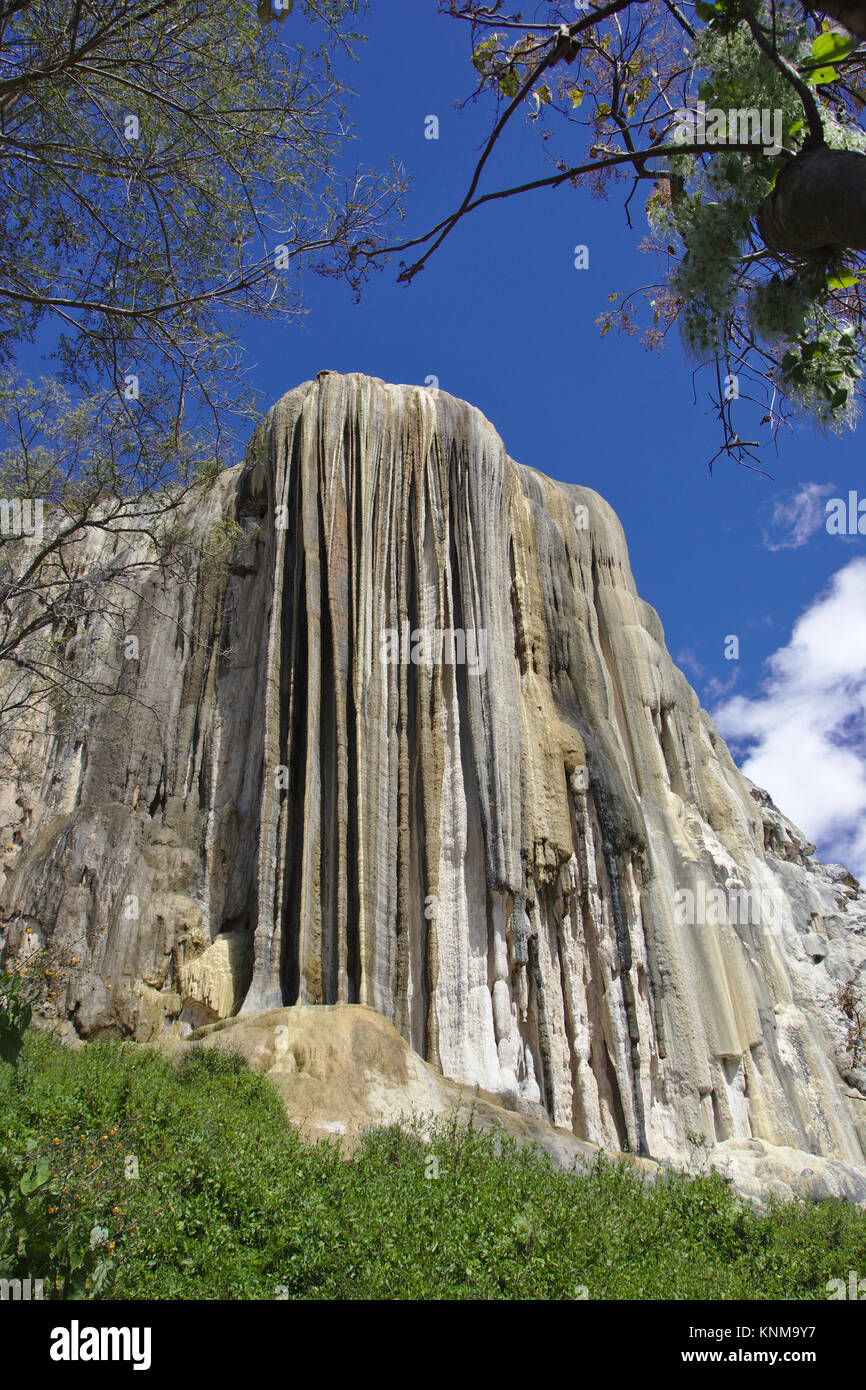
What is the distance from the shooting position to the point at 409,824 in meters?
16.9

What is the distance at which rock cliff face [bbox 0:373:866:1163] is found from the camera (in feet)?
52.5

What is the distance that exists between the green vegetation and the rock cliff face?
14.1 feet

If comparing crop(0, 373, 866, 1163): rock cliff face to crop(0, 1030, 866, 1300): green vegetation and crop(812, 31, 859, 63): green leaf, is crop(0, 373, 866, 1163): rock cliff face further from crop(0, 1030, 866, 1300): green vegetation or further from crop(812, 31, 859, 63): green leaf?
crop(812, 31, 859, 63): green leaf

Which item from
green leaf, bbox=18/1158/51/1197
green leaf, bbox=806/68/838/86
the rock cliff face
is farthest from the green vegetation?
green leaf, bbox=806/68/838/86

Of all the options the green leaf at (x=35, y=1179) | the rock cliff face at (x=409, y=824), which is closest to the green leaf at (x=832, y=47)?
the green leaf at (x=35, y=1179)

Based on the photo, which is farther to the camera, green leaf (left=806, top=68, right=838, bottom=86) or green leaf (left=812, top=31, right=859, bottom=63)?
green leaf (left=806, top=68, right=838, bottom=86)

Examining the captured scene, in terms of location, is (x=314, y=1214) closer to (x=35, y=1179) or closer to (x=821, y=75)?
(x=35, y=1179)

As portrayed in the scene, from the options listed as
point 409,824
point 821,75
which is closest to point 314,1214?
point 821,75

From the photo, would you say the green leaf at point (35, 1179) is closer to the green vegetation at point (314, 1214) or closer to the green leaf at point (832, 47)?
the green vegetation at point (314, 1214)

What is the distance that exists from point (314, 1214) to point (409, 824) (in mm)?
9225

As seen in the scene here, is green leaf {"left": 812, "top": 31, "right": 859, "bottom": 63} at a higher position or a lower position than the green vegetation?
higher

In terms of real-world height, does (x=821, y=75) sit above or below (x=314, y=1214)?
above

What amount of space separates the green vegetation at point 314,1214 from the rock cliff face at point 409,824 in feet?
14.1

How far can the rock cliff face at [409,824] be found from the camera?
16.0 m
